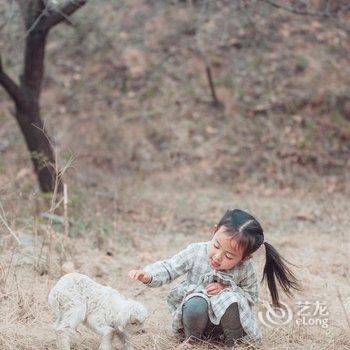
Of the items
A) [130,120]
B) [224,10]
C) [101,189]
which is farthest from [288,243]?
[224,10]

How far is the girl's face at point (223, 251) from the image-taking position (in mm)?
3113

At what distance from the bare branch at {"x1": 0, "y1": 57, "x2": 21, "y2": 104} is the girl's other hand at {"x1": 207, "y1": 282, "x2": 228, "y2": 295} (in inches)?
158

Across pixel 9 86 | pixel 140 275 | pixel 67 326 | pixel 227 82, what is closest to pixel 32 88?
pixel 9 86

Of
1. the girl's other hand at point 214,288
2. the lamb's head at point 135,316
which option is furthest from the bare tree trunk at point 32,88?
the lamb's head at point 135,316

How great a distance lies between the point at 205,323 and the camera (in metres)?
3.14

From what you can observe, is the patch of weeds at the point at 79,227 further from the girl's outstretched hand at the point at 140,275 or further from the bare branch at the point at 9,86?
the girl's outstretched hand at the point at 140,275

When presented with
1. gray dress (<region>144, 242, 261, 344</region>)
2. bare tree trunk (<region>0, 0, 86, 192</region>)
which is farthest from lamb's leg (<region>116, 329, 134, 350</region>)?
bare tree trunk (<region>0, 0, 86, 192</region>)

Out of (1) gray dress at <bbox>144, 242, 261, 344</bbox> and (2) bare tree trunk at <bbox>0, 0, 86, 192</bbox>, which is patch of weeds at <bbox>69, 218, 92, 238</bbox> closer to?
(2) bare tree trunk at <bbox>0, 0, 86, 192</bbox>

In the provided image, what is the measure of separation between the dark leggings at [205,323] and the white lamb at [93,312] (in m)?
0.28

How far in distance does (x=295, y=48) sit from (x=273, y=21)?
0.80 metres

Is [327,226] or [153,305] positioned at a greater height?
[153,305]

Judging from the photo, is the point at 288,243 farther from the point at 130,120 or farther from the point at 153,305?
the point at 130,120

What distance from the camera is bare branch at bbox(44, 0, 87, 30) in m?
5.89

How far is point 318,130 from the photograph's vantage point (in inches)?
365
